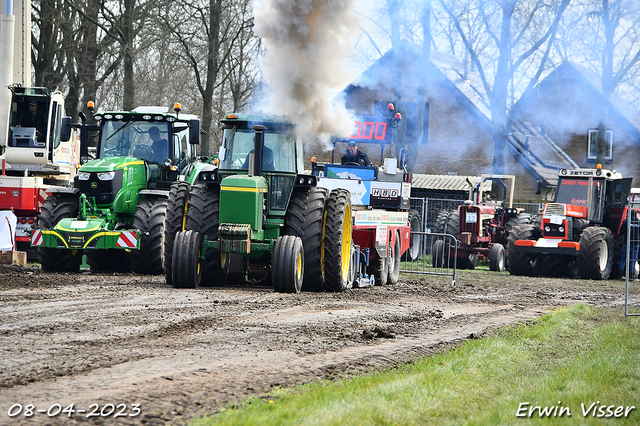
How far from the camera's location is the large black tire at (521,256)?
20750 millimetres

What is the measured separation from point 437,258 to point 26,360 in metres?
16.3

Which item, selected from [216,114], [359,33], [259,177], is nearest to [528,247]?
[359,33]

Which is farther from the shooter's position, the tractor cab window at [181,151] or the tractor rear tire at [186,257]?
the tractor cab window at [181,151]

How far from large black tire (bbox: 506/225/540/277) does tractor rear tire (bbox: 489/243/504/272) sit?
1788 mm

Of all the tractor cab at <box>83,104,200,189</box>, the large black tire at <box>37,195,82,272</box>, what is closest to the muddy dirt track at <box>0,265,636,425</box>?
the large black tire at <box>37,195,82,272</box>

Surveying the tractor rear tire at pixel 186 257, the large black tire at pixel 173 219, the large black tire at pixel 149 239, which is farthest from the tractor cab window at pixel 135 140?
the tractor rear tire at pixel 186 257

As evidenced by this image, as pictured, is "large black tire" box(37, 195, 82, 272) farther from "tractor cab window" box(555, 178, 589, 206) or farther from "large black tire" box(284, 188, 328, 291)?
"tractor cab window" box(555, 178, 589, 206)

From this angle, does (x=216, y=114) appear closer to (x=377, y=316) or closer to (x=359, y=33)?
(x=359, y=33)

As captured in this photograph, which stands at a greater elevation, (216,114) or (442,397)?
(216,114)

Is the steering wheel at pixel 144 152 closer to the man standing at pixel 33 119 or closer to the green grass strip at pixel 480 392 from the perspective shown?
the man standing at pixel 33 119

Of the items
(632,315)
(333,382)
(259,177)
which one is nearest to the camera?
(333,382)

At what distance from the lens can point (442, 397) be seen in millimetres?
5246

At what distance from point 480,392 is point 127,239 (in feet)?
31.1

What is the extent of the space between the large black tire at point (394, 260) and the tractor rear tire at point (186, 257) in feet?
16.3
